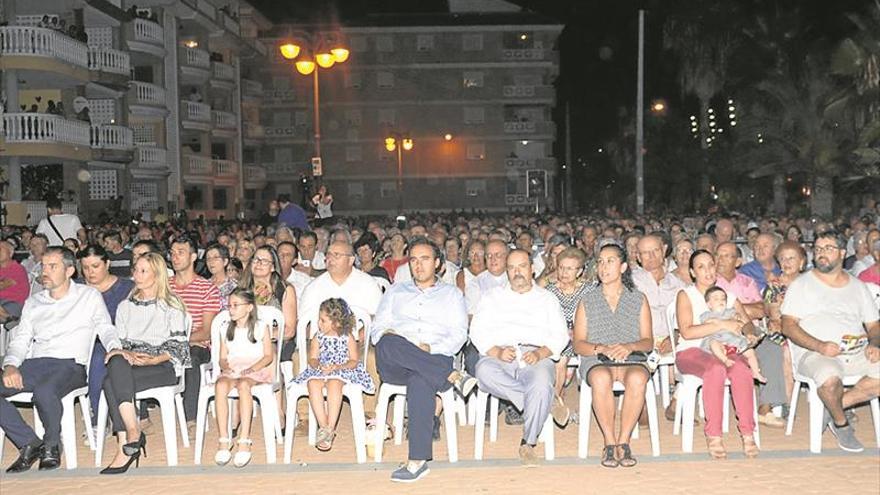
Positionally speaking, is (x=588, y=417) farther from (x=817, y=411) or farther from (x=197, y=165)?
(x=197, y=165)

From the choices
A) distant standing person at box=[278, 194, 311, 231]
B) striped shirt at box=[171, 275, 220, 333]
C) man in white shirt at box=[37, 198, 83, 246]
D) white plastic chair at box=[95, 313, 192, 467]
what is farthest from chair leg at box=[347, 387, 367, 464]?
distant standing person at box=[278, 194, 311, 231]

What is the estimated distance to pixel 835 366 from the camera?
24.3ft

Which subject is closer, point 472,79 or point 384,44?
point 384,44

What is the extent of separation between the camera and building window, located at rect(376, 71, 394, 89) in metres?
58.3

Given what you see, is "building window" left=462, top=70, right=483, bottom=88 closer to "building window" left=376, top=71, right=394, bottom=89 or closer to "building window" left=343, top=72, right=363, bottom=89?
"building window" left=376, top=71, right=394, bottom=89

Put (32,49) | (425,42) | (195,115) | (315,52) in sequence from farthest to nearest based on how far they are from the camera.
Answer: (425,42), (195,115), (32,49), (315,52)

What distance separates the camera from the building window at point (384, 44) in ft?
190

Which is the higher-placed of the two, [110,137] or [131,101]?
[131,101]

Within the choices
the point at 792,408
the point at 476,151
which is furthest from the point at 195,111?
the point at 792,408

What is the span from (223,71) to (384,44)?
15.0 m

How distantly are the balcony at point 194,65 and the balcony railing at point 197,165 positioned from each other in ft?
11.0

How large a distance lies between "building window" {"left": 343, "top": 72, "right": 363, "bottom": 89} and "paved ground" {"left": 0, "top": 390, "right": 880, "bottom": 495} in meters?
51.6

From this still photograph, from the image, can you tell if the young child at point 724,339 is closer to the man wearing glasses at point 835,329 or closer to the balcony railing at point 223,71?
the man wearing glasses at point 835,329

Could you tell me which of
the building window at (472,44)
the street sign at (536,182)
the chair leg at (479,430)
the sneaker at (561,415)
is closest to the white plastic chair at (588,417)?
the chair leg at (479,430)
